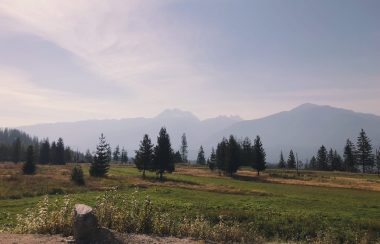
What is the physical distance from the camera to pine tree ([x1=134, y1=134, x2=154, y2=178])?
8250 cm

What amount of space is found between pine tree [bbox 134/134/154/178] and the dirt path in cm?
6763

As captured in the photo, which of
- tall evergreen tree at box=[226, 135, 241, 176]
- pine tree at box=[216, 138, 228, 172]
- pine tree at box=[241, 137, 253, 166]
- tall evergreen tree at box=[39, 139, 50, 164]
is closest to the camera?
tall evergreen tree at box=[226, 135, 241, 176]

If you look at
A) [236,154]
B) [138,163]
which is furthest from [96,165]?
[236,154]

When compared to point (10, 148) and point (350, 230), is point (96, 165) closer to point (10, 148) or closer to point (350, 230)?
point (350, 230)

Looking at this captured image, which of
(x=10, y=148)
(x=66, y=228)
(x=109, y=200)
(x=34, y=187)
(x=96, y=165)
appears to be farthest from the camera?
(x=10, y=148)

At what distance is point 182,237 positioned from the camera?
566 inches

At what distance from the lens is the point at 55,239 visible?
1309 cm

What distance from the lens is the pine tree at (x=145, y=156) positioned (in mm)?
82500

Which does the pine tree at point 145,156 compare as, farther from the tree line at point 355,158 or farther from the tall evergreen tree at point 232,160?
the tree line at point 355,158

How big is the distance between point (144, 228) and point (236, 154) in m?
83.1

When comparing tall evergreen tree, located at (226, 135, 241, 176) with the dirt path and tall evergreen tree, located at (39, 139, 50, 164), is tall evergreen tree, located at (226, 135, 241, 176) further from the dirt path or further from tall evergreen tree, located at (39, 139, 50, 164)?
the dirt path

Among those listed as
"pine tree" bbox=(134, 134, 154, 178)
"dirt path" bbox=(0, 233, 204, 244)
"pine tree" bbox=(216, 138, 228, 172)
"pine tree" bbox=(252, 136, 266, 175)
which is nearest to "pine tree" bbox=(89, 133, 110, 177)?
"pine tree" bbox=(134, 134, 154, 178)

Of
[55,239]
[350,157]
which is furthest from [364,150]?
[55,239]

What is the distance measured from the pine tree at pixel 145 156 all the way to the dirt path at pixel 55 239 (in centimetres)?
6763
